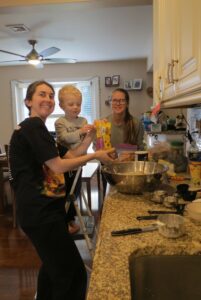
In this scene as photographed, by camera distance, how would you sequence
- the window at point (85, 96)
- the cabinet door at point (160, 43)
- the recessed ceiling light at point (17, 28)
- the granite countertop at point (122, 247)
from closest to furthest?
1. the granite countertop at point (122, 247)
2. the cabinet door at point (160, 43)
3. the recessed ceiling light at point (17, 28)
4. the window at point (85, 96)

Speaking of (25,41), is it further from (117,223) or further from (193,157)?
(117,223)

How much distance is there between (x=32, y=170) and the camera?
4.37 ft

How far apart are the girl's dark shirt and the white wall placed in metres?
4.68

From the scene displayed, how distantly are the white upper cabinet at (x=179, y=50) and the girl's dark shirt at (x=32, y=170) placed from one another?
2.09 feet

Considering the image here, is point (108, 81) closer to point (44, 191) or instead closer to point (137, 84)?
point (137, 84)

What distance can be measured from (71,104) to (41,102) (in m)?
0.50

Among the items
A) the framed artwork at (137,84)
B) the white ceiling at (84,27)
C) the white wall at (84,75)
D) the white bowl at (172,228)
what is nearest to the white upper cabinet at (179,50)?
the white bowl at (172,228)

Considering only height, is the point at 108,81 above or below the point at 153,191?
above

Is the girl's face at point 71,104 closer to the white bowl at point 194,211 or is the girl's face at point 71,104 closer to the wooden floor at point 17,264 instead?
the white bowl at point 194,211

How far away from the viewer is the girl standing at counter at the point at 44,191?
1.29m

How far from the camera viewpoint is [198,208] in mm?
1077

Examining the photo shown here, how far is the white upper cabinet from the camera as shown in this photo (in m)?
0.92

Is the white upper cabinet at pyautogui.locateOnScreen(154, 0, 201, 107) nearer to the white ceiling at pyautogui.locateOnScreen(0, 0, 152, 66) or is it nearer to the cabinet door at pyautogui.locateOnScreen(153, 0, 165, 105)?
the cabinet door at pyautogui.locateOnScreen(153, 0, 165, 105)

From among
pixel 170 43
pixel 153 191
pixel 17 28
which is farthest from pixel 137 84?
pixel 153 191
